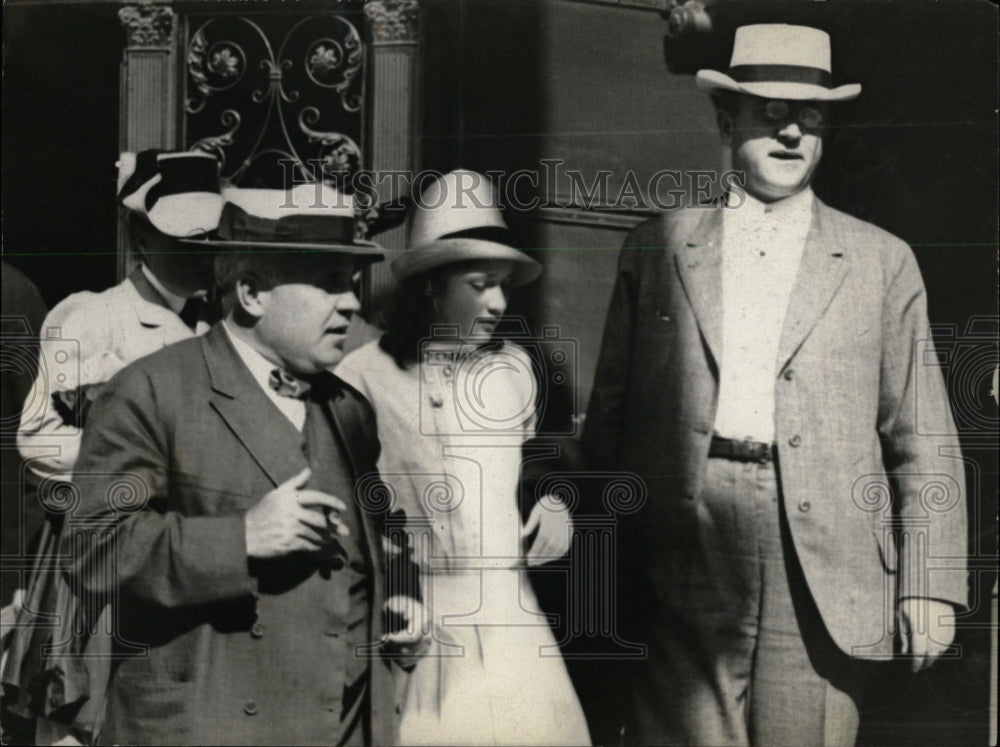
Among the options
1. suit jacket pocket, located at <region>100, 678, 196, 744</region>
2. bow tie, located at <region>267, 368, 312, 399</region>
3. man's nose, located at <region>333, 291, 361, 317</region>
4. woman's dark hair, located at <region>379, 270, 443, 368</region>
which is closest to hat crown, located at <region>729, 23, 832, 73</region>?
woman's dark hair, located at <region>379, 270, 443, 368</region>

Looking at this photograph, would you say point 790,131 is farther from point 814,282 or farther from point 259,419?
point 259,419

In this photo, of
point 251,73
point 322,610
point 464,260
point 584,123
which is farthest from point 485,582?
point 251,73

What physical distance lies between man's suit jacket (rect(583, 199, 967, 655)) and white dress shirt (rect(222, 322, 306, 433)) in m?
1.22

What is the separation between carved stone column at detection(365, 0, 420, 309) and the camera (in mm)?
7535

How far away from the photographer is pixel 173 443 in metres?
7.23

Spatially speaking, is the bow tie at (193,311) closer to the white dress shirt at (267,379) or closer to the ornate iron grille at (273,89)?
the white dress shirt at (267,379)

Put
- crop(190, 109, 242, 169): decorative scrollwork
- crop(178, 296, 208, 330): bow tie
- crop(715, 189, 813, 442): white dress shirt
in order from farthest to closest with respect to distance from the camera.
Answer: crop(190, 109, 242, 169): decorative scrollwork → crop(178, 296, 208, 330): bow tie → crop(715, 189, 813, 442): white dress shirt

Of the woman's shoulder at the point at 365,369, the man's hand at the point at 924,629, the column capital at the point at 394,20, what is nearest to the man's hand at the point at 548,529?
the woman's shoulder at the point at 365,369

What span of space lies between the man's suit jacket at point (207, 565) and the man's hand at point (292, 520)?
42mm

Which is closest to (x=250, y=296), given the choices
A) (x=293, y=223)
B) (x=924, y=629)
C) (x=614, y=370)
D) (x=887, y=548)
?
(x=293, y=223)

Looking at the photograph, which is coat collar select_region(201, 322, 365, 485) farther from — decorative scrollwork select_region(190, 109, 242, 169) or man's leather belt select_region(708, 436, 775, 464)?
man's leather belt select_region(708, 436, 775, 464)

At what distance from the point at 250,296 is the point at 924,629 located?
→ 3.20 m

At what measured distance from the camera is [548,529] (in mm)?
7316

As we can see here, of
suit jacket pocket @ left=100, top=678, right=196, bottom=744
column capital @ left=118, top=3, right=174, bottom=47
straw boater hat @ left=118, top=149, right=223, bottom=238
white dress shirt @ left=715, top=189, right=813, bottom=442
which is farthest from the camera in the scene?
column capital @ left=118, top=3, right=174, bottom=47
